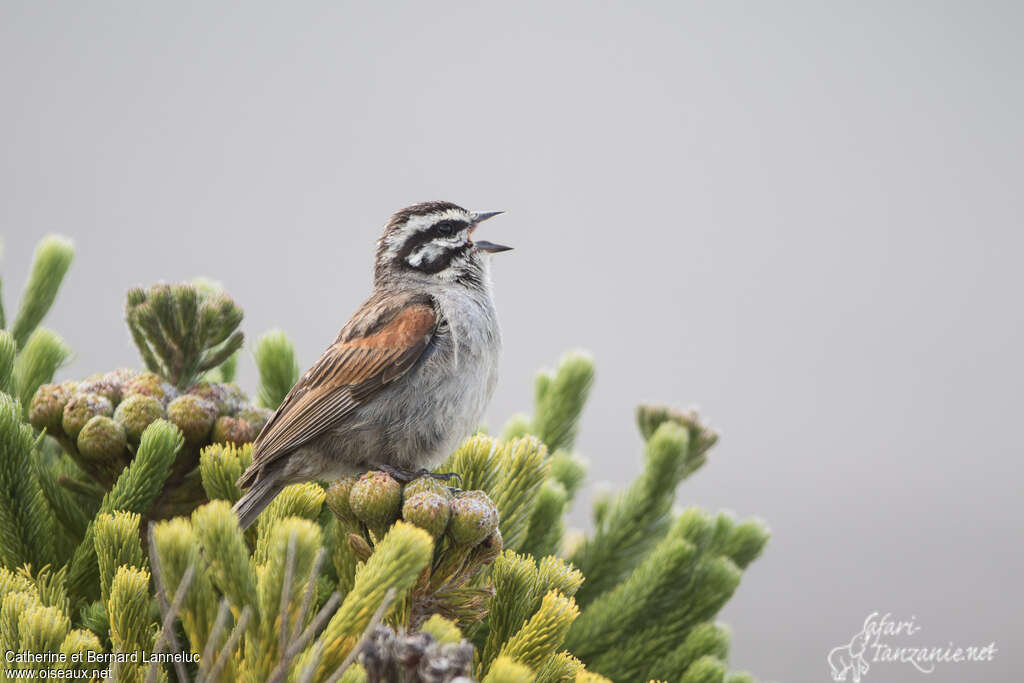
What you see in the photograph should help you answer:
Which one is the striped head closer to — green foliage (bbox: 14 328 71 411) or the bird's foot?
the bird's foot

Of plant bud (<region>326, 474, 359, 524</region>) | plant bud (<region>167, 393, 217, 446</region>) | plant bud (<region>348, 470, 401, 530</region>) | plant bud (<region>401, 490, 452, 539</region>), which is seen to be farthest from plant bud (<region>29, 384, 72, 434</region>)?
plant bud (<region>401, 490, 452, 539</region>)

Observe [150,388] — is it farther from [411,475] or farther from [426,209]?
[426,209]

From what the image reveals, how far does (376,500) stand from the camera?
179cm

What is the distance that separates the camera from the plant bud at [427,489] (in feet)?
5.79

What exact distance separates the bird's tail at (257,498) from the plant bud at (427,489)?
0.67 meters

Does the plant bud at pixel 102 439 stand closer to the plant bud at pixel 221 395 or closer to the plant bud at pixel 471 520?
the plant bud at pixel 221 395

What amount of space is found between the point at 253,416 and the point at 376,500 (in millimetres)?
938

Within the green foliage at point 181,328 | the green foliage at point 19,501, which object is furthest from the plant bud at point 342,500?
the green foliage at point 181,328

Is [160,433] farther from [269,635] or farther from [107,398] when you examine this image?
[269,635]

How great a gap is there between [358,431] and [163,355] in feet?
2.27

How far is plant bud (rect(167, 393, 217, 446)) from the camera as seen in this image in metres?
2.34

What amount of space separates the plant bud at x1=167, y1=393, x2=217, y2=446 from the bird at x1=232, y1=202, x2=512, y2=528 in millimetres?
169

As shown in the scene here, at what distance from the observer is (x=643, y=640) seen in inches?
104

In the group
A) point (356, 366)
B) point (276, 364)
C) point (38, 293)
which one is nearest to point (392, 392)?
point (356, 366)
